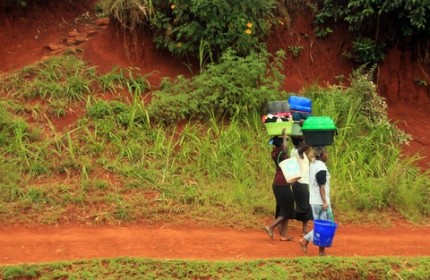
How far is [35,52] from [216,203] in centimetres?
445

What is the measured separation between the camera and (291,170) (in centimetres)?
604

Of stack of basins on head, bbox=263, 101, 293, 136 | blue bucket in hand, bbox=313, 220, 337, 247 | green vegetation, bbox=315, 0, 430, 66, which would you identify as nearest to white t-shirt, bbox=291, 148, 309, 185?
stack of basins on head, bbox=263, 101, 293, 136

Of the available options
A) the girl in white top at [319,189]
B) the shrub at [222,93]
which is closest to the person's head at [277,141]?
the girl in white top at [319,189]

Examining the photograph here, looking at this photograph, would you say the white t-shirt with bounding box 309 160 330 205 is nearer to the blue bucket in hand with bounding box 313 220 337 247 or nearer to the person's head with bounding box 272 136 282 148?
the blue bucket in hand with bounding box 313 220 337 247

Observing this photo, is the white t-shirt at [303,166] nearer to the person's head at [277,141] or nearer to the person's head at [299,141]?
the person's head at [299,141]

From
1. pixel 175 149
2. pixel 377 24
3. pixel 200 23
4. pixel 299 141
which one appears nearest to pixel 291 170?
pixel 299 141

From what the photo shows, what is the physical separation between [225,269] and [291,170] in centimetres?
120

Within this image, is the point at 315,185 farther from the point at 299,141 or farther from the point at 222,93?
the point at 222,93

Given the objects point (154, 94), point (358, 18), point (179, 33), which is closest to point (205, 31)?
point (179, 33)

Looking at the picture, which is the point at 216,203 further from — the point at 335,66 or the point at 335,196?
the point at 335,66

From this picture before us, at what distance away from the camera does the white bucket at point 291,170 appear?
6.04m

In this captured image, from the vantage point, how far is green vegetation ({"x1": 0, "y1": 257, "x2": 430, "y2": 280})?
523 cm

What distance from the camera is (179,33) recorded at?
374 inches

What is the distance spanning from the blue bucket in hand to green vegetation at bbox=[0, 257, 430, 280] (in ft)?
0.49
